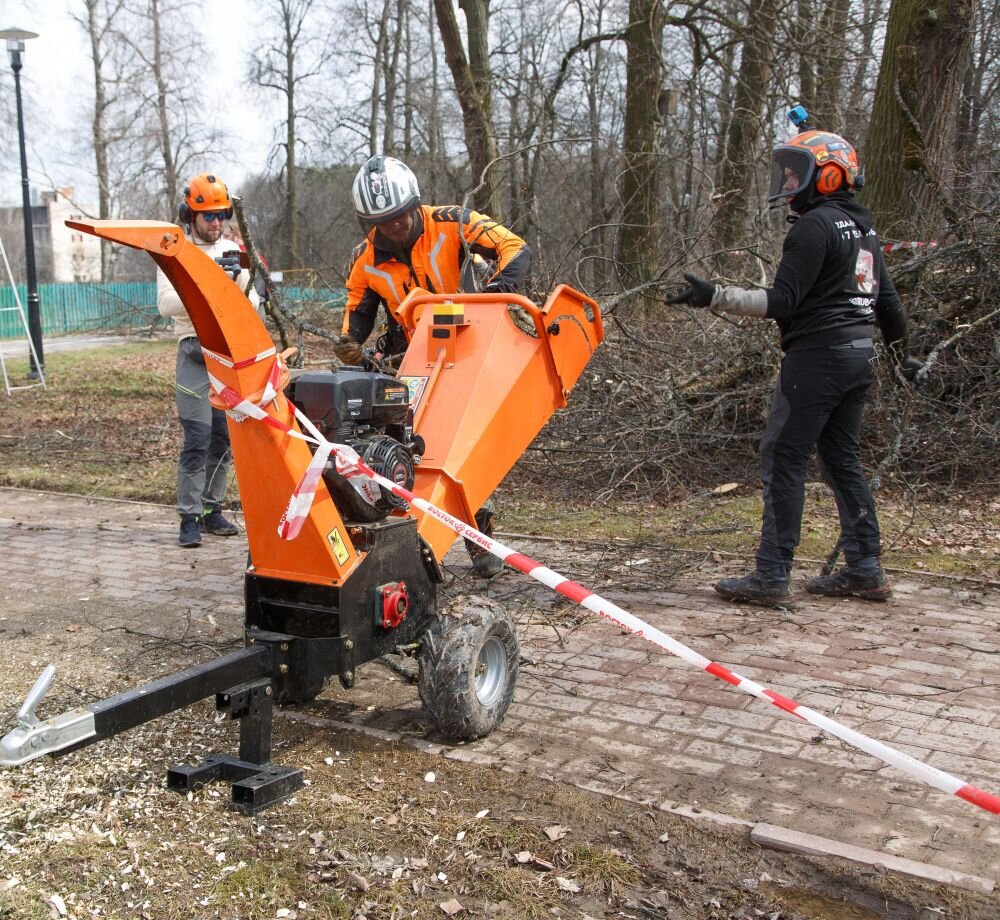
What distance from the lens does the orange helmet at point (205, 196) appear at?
250 inches

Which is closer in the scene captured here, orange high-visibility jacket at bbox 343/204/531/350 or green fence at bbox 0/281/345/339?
orange high-visibility jacket at bbox 343/204/531/350

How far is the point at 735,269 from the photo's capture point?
8.69m

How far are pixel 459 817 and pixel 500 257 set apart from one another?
283 centimetres

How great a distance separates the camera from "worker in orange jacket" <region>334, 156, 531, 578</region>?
16.5 ft

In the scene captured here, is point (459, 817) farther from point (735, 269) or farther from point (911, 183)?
point (911, 183)

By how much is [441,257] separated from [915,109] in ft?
17.6

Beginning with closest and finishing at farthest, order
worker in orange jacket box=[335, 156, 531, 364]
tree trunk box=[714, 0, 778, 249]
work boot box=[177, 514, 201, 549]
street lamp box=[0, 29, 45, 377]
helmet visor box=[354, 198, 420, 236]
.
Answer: helmet visor box=[354, 198, 420, 236]
worker in orange jacket box=[335, 156, 531, 364]
work boot box=[177, 514, 201, 549]
tree trunk box=[714, 0, 778, 249]
street lamp box=[0, 29, 45, 377]

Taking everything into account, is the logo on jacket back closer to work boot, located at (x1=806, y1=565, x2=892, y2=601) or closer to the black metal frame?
work boot, located at (x1=806, y1=565, x2=892, y2=601)

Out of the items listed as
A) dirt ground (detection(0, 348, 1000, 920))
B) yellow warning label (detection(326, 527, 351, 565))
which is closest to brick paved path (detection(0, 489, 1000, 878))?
dirt ground (detection(0, 348, 1000, 920))

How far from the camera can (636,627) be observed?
333cm

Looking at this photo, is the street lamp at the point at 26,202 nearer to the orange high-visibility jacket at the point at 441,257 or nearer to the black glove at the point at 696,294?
the orange high-visibility jacket at the point at 441,257

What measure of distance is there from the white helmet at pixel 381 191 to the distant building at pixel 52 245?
53.1 m

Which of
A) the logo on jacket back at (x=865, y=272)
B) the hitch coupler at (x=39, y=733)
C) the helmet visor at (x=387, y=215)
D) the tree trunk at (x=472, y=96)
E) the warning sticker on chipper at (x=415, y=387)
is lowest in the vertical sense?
the hitch coupler at (x=39, y=733)

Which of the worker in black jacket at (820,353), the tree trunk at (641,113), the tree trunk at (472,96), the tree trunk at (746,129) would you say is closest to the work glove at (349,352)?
the worker in black jacket at (820,353)
